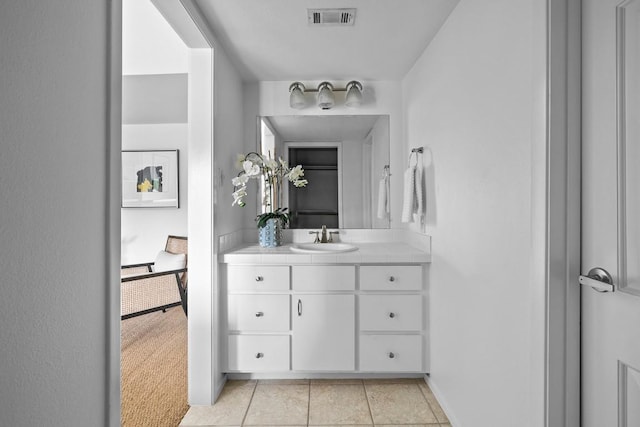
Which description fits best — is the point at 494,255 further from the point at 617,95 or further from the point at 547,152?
the point at 617,95

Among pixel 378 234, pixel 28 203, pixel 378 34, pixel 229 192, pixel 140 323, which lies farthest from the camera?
pixel 140 323

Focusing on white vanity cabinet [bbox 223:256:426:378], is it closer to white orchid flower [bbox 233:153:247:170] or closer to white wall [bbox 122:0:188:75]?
white orchid flower [bbox 233:153:247:170]

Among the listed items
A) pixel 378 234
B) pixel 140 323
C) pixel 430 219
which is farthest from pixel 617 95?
pixel 140 323

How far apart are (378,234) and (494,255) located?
5.11ft

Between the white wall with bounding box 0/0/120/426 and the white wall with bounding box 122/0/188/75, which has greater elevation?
the white wall with bounding box 122/0/188/75

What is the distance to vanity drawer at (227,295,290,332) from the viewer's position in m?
2.41

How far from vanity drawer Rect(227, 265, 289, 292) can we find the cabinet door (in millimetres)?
153

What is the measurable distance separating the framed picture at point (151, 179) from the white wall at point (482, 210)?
348 centimetres

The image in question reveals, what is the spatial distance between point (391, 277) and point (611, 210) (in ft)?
4.82

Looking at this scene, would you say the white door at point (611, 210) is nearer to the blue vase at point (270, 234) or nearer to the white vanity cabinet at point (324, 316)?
the white vanity cabinet at point (324, 316)

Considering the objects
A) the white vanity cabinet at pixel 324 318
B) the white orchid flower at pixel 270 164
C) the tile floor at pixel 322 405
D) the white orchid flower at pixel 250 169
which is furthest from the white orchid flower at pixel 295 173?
the tile floor at pixel 322 405

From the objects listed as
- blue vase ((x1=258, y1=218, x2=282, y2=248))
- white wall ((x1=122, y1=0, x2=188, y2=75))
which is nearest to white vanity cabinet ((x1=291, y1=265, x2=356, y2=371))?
blue vase ((x1=258, y1=218, x2=282, y2=248))

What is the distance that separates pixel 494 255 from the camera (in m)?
1.54

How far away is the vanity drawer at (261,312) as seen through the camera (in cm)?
241
